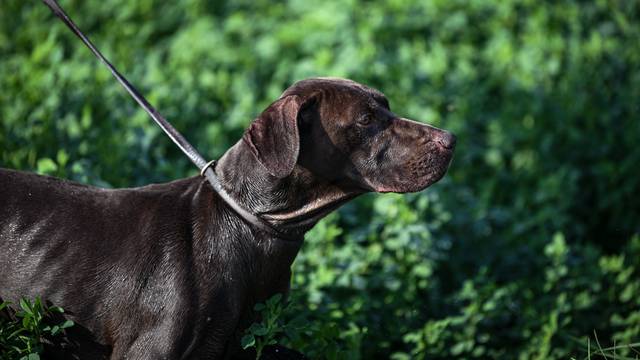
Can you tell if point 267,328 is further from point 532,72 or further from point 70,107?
point 532,72

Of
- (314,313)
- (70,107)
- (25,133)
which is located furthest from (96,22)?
(314,313)

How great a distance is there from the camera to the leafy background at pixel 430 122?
5.34 meters

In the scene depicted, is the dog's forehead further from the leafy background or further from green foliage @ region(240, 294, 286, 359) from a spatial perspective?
the leafy background

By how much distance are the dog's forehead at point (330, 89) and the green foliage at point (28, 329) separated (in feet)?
3.90

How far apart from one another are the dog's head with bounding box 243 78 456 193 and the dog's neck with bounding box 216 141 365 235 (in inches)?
2.2

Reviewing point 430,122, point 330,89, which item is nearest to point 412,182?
point 330,89

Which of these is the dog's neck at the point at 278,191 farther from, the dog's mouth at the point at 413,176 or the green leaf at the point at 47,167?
the green leaf at the point at 47,167

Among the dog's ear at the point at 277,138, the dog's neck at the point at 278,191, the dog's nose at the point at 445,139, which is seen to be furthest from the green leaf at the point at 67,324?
the dog's nose at the point at 445,139

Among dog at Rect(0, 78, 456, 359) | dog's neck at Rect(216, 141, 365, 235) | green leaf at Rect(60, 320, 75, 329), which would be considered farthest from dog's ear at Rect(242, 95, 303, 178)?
green leaf at Rect(60, 320, 75, 329)

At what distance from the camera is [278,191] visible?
3758 millimetres

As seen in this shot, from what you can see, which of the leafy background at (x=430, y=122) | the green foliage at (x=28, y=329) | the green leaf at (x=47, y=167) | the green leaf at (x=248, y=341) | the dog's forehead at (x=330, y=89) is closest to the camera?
the green foliage at (x=28, y=329)

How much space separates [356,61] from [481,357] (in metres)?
3.08

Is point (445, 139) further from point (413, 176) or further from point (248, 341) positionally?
point (248, 341)

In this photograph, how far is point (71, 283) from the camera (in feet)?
12.1
